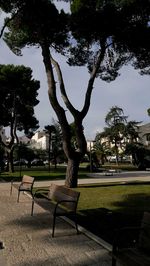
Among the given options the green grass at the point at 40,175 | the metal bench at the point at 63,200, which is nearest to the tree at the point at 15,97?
the green grass at the point at 40,175

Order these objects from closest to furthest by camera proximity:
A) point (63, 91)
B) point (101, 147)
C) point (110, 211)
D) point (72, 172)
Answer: point (110, 211) < point (72, 172) < point (63, 91) < point (101, 147)

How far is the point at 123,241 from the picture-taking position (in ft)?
20.1

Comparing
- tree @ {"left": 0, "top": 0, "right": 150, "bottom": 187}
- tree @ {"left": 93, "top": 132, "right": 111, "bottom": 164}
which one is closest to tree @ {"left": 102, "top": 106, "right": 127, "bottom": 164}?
tree @ {"left": 93, "top": 132, "right": 111, "bottom": 164}

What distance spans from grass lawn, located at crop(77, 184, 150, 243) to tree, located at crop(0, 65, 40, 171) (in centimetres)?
1999

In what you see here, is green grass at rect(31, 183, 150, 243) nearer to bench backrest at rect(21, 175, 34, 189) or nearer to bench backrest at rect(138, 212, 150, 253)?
bench backrest at rect(21, 175, 34, 189)

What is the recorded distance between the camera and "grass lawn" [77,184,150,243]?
755 cm

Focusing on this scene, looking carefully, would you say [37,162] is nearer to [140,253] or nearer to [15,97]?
[15,97]

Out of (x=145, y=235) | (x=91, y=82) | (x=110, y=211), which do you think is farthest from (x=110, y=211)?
(x=91, y=82)

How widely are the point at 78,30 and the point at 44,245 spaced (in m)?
12.8

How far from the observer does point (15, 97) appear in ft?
107

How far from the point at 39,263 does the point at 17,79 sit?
28.1 m

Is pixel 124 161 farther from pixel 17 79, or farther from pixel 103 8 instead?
pixel 103 8

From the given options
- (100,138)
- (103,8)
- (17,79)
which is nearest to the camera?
(103,8)

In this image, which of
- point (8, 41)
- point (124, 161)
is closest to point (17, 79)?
point (8, 41)
